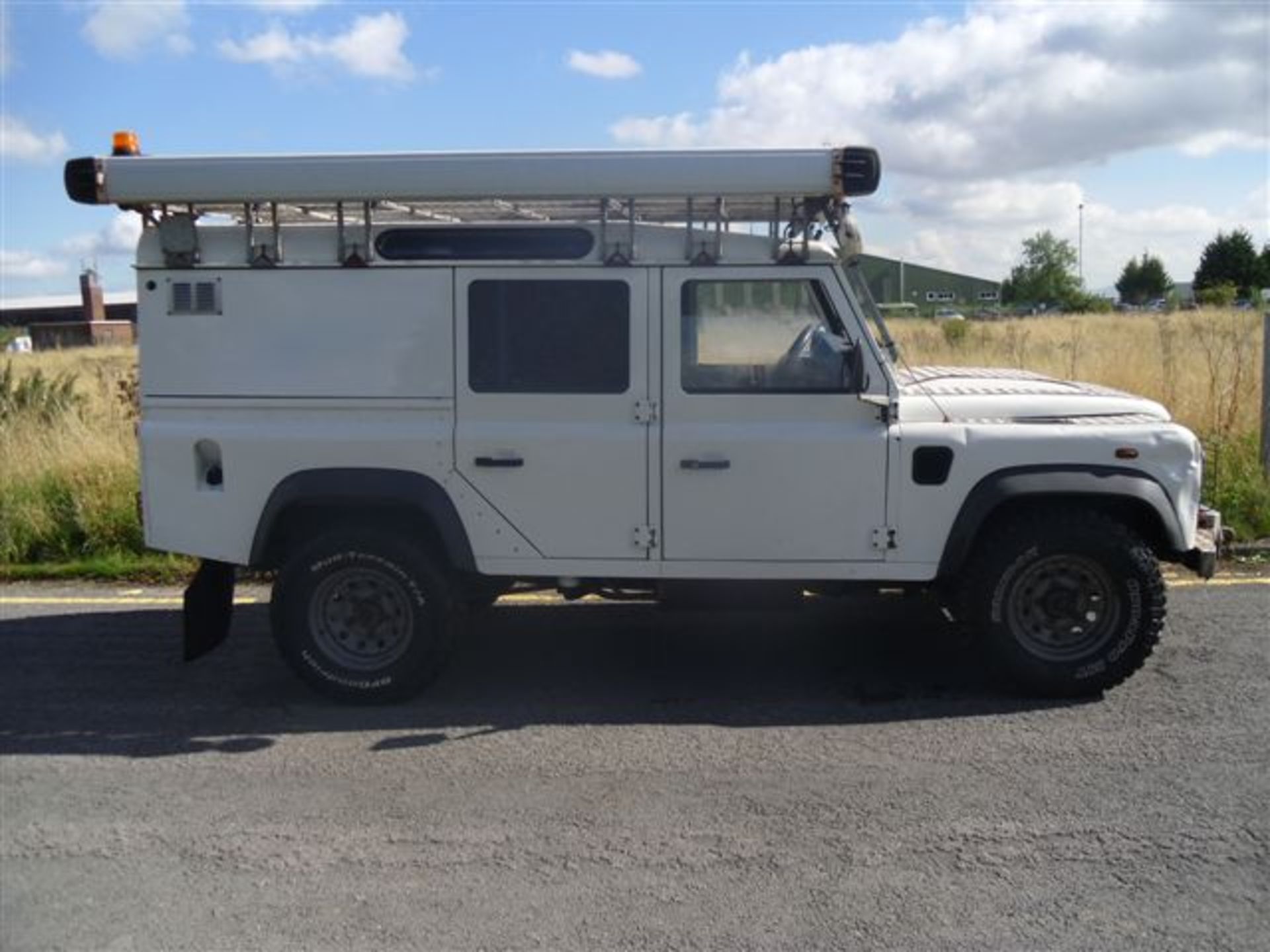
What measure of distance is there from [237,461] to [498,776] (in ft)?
6.79

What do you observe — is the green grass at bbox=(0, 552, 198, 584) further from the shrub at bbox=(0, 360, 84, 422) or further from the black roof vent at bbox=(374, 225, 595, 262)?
the black roof vent at bbox=(374, 225, 595, 262)

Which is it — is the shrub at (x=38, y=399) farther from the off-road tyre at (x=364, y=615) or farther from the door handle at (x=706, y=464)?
the door handle at (x=706, y=464)

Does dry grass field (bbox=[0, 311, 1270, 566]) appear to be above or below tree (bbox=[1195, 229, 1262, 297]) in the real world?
below

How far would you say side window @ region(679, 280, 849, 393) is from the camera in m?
5.38

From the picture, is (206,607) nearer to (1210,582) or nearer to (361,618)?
(361,618)

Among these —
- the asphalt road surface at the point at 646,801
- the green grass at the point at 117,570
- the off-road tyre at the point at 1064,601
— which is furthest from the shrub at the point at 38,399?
the off-road tyre at the point at 1064,601

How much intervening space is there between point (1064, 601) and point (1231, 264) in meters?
77.1

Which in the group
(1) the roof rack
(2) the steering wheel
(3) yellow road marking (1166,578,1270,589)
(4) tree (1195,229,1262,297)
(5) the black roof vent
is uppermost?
(4) tree (1195,229,1262,297)

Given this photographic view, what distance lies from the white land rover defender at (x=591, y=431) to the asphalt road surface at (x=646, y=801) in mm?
522

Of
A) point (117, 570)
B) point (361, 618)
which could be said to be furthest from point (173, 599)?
point (361, 618)

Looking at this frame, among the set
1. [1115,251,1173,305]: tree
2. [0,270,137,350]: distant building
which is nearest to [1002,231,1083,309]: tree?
[1115,251,1173,305]: tree

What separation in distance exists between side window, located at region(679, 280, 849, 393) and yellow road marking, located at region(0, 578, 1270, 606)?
239 cm

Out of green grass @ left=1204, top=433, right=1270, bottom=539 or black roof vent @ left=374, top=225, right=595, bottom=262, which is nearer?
black roof vent @ left=374, top=225, right=595, bottom=262

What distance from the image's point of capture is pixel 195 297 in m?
5.54
